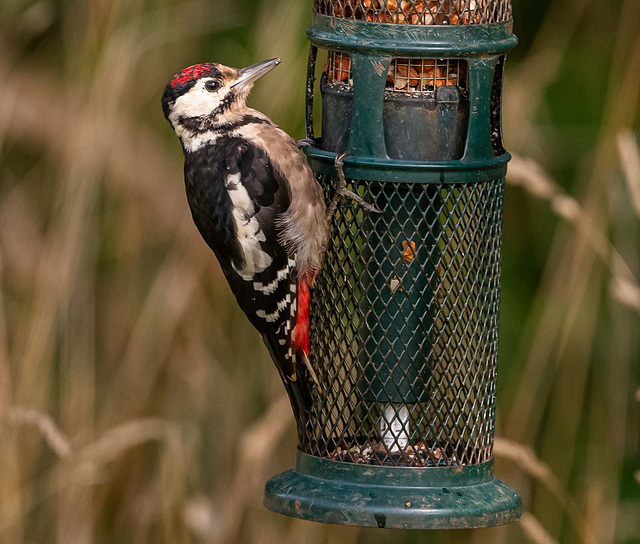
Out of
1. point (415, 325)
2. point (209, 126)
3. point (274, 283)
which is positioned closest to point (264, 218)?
point (274, 283)

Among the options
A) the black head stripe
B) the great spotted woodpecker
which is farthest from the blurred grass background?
the great spotted woodpecker

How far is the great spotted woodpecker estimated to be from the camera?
3.32 m

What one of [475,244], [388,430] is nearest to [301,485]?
[388,430]

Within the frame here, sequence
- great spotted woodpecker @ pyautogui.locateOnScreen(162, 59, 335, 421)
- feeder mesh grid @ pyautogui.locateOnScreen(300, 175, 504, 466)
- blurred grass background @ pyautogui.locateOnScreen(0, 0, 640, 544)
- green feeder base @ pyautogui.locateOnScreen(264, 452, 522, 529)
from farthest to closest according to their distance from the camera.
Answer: blurred grass background @ pyautogui.locateOnScreen(0, 0, 640, 544) → great spotted woodpecker @ pyautogui.locateOnScreen(162, 59, 335, 421) → feeder mesh grid @ pyautogui.locateOnScreen(300, 175, 504, 466) → green feeder base @ pyautogui.locateOnScreen(264, 452, 522, 529)

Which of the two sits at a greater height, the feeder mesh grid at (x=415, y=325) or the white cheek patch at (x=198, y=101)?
the white cheek patch at (x=198, y=101)

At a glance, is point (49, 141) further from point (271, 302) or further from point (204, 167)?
point (271, 302)

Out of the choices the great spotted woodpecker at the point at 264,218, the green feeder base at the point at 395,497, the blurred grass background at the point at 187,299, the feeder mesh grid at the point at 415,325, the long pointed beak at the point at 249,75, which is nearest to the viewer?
the green feeder base at the point at 395,497

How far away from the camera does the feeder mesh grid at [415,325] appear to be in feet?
10.2

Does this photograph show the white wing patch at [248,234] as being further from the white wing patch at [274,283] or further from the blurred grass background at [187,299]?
the blurred grass background at [187,299]

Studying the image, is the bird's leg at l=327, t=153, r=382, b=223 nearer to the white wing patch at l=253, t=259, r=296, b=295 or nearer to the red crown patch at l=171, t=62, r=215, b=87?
the white wing patch at l=253, t=259, r=296, b=295

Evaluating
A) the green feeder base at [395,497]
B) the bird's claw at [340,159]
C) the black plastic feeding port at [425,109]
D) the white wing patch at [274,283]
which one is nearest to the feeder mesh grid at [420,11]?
the black plastic feeding port at [425,109]

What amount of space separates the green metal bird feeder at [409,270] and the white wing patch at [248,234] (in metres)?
0.20

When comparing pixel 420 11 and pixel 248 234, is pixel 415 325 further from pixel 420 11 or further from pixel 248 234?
pixel 420 11

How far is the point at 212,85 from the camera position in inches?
140
